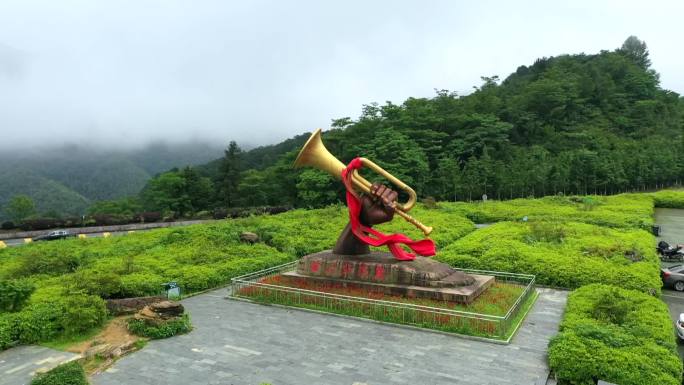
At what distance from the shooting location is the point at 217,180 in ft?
165

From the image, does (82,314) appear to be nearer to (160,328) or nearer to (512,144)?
(160,328)

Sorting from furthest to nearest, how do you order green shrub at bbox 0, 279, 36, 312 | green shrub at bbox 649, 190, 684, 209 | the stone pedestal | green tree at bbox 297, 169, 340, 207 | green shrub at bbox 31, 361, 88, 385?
green tree at bbox 297, 169, 340, 207 < green shrub at bbox 649, 190, 684, 209 < the stone pedestal < green shrub at bbox 0, 279, 36, 312 < green shrub at bbox 31, 361, 88, 385

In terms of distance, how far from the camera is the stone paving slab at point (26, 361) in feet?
28.0

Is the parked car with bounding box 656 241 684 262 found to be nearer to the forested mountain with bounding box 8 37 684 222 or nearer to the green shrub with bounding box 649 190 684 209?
the green shrub with bounding box 649 190 684 209

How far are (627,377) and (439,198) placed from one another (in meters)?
34.7

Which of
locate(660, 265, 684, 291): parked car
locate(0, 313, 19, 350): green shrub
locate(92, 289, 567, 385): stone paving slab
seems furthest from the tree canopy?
locate(0, 313, 19, 350): green shrub

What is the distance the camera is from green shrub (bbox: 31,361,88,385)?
7.55 metres

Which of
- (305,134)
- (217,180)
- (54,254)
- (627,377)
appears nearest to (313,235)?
(54,254)

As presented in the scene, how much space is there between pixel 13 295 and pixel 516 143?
1940 inches

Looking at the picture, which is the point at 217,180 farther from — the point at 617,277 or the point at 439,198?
the point at 617,277

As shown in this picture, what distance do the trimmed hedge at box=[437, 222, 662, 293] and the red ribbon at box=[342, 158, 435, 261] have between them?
4084 millimetres

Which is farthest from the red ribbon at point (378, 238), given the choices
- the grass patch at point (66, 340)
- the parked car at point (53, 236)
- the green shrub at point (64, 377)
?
the parked car at point (53, 236)

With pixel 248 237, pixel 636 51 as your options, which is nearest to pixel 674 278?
pixel 248 237

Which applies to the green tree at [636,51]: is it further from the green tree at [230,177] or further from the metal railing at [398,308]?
the metal railing at [398,308]
